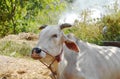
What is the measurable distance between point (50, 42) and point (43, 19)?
991cm

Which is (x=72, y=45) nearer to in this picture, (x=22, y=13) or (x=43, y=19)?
(x=22, y=13)

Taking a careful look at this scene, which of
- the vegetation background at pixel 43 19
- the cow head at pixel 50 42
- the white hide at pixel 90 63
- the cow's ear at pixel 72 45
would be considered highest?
the cow head at pixel 50 42

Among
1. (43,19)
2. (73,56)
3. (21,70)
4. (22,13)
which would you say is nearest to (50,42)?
(73,56)

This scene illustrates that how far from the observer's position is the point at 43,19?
13.2 meters

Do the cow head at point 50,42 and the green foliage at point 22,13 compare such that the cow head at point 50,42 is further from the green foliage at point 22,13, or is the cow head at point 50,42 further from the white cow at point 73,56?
the green foliage at point 22,13

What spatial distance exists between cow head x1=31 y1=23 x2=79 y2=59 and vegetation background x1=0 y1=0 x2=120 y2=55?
572cm

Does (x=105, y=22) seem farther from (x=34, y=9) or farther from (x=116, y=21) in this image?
(x=34, y=9)

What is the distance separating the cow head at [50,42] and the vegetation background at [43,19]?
5.72m

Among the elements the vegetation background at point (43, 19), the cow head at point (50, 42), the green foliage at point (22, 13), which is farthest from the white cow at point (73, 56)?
the green foliage at point (22, 13)

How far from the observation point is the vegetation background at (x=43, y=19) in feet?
31.4

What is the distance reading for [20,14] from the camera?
12.4 metres

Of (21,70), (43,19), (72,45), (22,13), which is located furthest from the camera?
(43,19)

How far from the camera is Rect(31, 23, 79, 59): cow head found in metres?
3.29

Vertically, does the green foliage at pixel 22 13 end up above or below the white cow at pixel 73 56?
below
